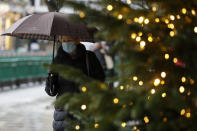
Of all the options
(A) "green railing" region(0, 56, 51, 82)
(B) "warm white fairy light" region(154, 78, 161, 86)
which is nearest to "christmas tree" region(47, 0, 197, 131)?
(B) "warm white fairy light" region(154, 78, 161, 86)

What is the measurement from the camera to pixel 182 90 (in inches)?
112

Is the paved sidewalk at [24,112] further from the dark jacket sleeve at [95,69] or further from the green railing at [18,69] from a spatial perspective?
the dark jacket sleeve at [95,69]

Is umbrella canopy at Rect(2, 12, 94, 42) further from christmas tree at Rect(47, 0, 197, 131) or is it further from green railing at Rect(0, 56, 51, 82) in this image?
green railing at Rect(0, 56, 51, 82)

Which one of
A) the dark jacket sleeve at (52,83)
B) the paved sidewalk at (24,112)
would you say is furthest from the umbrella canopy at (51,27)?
the paved sidewalk at (24,112)

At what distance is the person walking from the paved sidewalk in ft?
10.1

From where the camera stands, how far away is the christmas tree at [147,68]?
97.0 inches

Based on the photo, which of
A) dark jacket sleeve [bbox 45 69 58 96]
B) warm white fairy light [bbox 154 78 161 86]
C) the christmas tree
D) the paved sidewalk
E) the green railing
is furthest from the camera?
the green railing

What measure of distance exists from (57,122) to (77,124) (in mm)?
1728

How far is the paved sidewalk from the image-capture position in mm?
9117

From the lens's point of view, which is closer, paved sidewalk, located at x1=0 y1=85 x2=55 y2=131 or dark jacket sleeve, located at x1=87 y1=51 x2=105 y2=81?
dark jacket sleeve, located at x1=87 y1=51 x2=105 y2=81

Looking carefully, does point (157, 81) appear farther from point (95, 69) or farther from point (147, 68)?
point (95, 69)

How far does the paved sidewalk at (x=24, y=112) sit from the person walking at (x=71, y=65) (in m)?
3.08

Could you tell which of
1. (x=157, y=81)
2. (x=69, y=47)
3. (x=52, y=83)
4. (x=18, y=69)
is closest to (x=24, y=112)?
(x=52, y=83)

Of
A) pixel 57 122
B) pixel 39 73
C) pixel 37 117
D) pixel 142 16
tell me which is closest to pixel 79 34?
pixel 57 122
